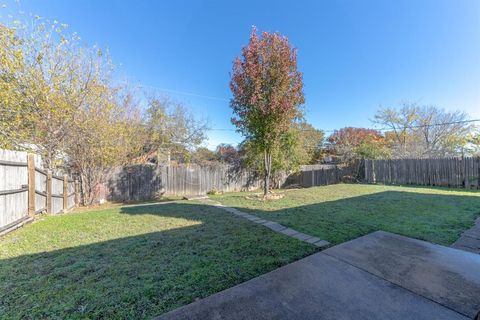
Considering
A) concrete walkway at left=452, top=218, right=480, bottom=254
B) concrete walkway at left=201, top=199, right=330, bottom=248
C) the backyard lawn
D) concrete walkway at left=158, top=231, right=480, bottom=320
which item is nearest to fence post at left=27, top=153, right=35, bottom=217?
the backyard lawn

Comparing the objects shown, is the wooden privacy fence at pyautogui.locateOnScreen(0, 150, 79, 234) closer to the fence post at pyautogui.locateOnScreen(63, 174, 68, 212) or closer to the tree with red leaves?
the fence post at pyautogui.locateOnScreen(63, 174, 68, 212)

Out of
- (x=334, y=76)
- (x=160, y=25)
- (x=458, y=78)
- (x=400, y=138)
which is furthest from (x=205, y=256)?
(x=400, y=138)

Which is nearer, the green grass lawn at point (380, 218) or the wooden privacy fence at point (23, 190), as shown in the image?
the green grass lawn at point (380, 218)

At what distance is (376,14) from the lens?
25.0ft

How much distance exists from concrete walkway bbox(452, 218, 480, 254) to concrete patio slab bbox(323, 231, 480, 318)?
0.34 meters

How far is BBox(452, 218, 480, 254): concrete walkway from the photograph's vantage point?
9.80ft

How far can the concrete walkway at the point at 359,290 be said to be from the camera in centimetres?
166

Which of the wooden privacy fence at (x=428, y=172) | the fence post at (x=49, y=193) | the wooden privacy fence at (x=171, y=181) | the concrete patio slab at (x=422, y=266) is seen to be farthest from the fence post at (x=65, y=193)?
the wooden privacy fence at (x=428, y=172)

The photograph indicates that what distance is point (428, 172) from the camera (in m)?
11.2

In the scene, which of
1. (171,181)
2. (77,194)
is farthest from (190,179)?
(77,194)

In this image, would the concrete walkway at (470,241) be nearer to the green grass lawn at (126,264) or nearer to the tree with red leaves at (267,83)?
the green grass lawn at (126,264)

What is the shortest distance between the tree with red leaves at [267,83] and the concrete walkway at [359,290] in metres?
5.03

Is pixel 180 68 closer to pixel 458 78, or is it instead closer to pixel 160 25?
pixel 160 25

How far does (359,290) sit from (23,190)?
620 centimetres
